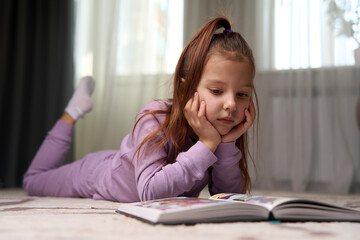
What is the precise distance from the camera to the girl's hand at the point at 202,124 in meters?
1.03

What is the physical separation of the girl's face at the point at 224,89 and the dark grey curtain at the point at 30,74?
1.66m

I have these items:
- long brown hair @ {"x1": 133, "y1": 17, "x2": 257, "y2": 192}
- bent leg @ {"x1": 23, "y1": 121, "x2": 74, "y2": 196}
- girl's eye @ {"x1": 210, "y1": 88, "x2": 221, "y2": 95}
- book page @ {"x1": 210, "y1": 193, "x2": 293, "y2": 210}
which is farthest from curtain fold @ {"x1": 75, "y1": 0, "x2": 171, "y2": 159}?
book page @ {"x1": 210, "y1": 193, "x2": 293, "y2": 210}

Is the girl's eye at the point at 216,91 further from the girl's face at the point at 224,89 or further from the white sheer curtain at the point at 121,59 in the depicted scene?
the white sheer curtain at the point at 121,59

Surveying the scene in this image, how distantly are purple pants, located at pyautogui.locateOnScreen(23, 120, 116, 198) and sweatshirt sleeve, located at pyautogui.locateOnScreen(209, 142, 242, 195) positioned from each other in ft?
1.62

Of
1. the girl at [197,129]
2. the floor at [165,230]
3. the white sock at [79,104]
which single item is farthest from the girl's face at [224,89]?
the white sock at [79,104]

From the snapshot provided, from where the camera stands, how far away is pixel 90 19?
8.59ft

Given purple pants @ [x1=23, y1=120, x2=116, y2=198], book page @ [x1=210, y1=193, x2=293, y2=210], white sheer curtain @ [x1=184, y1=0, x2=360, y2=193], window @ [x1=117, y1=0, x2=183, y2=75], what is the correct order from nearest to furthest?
book page @ [x1=210, y1=193, x2=293, y2=210] < purple pants @ [x1=23, y1=120, x2=116, y2=198] < white sheer curtain @ [x1=184, y1=0, x2=360, y2=193] < window @ [x1=117, y1=0, x2=183, y2=75]

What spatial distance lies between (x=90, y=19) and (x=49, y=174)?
50.5 inches

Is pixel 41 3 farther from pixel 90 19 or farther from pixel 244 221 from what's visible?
pixel 244 221

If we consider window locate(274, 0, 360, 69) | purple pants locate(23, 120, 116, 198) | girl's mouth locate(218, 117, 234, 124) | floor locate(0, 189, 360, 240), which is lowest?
purple pants locate(23, 120, 116, 198)

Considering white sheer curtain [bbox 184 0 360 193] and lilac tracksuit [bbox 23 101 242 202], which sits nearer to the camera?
lilac tracksuit [bbox 23 101 242 202]

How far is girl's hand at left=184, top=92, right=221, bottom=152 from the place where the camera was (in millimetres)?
1027

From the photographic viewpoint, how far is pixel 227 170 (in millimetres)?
1151

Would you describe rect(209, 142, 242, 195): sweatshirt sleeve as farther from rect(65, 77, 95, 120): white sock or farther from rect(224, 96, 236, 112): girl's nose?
rect(65, 77, 95, 120): white sock
